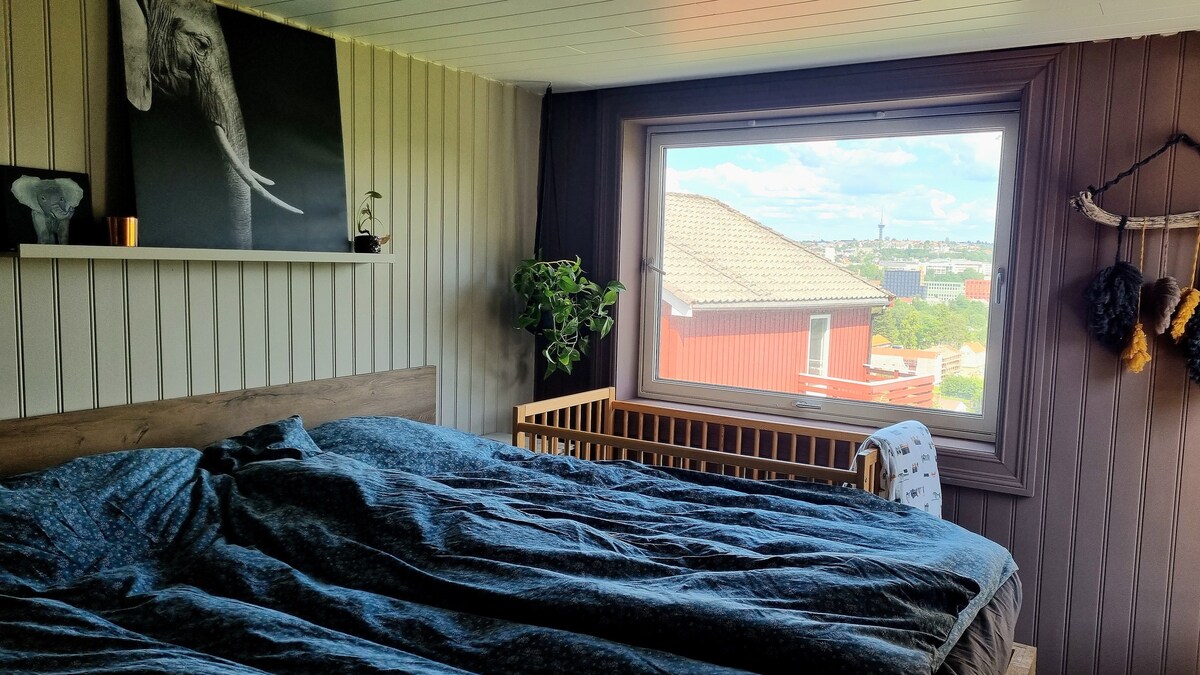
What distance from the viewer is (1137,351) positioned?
2551mm

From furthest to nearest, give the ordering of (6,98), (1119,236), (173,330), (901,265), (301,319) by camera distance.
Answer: (901,265), (301,319), (1119,236), (173,330), (6,98)

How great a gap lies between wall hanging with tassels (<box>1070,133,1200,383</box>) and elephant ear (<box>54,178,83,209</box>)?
9.42 feet

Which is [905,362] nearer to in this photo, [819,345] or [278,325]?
[819,345]

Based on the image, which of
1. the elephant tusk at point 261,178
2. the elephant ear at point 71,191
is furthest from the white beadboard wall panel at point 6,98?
the elephant tusk at point 261,178

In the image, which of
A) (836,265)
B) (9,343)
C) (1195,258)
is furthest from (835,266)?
(9,343)

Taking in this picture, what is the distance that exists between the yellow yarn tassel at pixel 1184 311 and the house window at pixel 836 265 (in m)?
0.51

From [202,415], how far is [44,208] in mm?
690

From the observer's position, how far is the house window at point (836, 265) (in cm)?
301

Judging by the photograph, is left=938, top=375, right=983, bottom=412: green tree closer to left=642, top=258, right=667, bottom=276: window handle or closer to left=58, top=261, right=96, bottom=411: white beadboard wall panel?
left=642, top=258, right=667, bottom=276: window handle

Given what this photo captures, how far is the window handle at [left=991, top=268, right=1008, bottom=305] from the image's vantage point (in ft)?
9.63

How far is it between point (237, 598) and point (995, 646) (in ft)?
4.87

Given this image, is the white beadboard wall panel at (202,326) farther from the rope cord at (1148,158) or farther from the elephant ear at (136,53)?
the rope cord at (1148,158)

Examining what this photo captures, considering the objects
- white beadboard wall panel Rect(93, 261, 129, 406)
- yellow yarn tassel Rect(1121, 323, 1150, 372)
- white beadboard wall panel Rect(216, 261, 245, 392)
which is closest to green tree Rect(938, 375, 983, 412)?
yellow yarn tassel Rect(1121, 323, 1150, 372)

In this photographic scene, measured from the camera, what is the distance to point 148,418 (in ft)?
7.46
